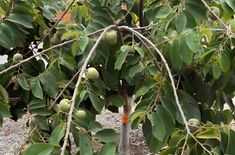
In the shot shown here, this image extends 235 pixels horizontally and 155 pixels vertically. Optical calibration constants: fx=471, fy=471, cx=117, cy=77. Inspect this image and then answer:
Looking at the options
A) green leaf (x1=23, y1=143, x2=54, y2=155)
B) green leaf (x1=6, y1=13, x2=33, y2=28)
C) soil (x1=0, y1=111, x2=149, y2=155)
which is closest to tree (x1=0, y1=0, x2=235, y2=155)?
green leaf (x1=6, y1=13, x2=33, y2=28)

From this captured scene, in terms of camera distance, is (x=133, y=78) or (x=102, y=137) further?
(x=133, y=78)

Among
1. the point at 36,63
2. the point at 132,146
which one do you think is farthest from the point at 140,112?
the point at 132,146

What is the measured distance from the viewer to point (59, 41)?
1771 millimetres

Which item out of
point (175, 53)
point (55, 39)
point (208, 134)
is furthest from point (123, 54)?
point (208, 134)

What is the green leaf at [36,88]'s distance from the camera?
1.51 m

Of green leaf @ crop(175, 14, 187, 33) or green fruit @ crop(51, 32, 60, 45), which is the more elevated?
green fruit @ crop(51, 32, 60, 45)

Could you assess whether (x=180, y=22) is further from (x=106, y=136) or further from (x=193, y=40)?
(x=106, y=136)

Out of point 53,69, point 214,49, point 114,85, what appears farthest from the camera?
point 114,85

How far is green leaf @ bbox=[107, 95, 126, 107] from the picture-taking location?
66.8 inches

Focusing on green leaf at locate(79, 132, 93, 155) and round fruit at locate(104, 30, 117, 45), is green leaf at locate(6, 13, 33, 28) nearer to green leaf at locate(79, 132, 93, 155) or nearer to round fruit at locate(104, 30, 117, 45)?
round fruit at locate(104, 30, 117, 45)

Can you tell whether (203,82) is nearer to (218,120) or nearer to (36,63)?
(218,120)

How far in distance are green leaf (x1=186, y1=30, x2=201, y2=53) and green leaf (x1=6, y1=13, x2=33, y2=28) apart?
675 millimetres

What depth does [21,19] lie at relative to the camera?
174 centimetres

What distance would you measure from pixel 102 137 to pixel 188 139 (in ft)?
0.80
